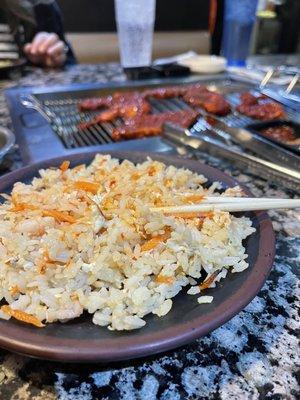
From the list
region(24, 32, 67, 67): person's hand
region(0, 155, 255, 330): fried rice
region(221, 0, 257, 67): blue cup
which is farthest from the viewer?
region(24, 32, 67, 67): person's hand

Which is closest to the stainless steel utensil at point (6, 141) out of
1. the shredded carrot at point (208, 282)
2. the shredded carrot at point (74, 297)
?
the shredded carrot at point (74, 297)

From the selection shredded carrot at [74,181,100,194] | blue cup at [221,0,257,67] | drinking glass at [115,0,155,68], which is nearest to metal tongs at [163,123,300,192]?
shredded carrot at [74,181,100,194]

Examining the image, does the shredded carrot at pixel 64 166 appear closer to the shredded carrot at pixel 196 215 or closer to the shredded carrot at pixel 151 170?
the shredded carrot at pixel 151 170

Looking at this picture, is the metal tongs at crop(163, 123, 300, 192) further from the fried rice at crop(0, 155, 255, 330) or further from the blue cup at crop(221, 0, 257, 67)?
the blue cup at crop(221, 0, 257, 67)

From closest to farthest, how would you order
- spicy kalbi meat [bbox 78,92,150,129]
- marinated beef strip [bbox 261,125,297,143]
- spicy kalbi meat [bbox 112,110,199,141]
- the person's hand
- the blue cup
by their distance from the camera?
1. marinated beef strip [bbox 261,125,297,143]
2. spicy kalbi meat [bbox 112,110,199,141]
3. spicy kalbi meat [bbox 78,92,150,129]
4. the blue cup
5. the person's hand

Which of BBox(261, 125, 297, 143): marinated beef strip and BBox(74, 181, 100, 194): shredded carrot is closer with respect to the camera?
BBox(74, 181, 100, 194): shredded carrot

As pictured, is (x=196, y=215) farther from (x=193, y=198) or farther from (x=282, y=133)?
(x=282, y=133)
